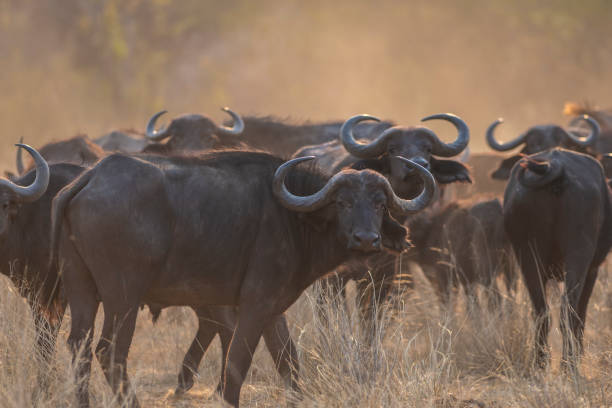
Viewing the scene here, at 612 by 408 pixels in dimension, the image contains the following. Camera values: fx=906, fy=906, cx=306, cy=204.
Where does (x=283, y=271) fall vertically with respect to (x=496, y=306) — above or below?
above

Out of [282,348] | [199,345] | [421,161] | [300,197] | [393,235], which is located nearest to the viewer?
[300,197]

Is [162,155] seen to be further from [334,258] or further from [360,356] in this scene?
[360,356]

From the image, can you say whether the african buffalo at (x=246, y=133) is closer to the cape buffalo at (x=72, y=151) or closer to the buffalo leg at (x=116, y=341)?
the cape buffalo at (x=72, y=151)

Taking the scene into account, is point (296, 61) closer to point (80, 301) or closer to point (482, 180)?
point (482, 180)

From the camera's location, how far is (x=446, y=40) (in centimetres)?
4472

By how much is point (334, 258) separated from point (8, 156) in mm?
18044

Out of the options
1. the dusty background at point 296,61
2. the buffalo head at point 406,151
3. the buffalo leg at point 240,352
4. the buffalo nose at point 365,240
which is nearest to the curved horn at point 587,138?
the buffalo head at point 406,151

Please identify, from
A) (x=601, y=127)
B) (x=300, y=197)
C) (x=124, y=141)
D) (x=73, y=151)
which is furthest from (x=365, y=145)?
(x=601, y=127)

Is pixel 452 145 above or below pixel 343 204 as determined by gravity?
above

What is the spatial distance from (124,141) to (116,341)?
7.58 meters

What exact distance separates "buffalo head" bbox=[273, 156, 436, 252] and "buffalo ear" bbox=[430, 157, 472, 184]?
223cm

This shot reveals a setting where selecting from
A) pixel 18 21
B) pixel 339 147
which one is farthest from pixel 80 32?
pixel 339 147

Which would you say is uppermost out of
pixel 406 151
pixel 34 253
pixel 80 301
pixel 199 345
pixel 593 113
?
pixel 593 113

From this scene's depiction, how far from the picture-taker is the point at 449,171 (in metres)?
7.85
